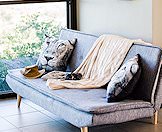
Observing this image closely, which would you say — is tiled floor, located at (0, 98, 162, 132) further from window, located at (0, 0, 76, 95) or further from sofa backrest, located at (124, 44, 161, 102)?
window, located at (0, 0, 76, 95)

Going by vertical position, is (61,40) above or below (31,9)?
below

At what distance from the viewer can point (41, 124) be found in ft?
13.3

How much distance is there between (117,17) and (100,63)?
0.73m

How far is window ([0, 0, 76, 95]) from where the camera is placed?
16.6ft

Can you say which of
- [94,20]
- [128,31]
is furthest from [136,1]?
[94,20]

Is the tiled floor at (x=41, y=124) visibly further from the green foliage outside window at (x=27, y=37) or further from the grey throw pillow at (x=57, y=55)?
the green foliage outside window at (x=27, y=37)

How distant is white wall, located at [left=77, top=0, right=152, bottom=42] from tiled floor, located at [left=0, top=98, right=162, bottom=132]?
2.96 ft

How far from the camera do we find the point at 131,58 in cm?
377

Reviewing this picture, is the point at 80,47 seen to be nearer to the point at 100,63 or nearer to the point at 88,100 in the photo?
the point at 100,63

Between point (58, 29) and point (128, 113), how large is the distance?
2.20 meters

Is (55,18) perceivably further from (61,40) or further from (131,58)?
(131,58)

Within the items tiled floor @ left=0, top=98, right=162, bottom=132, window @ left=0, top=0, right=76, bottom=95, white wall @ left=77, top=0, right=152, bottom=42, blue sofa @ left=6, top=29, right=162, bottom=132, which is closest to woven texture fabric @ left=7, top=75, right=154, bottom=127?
blue sofa @ left=6, top=29, right=162, bottom=132

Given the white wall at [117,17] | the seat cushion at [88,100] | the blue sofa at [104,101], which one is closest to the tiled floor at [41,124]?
the blue sofa at [104,101]

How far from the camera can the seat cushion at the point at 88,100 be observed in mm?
3341
